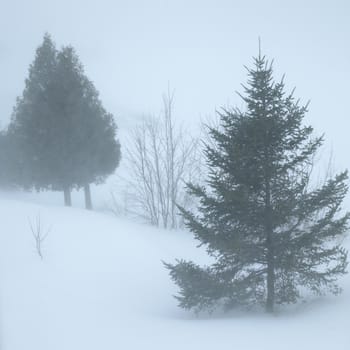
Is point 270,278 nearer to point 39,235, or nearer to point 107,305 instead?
point 107,305

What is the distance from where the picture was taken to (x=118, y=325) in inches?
276

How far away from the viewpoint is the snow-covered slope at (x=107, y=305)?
5836mm

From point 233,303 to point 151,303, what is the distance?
2.36 meters

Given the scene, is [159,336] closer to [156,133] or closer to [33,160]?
[33,160]

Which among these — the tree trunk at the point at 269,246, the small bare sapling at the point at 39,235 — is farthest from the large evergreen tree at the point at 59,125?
the tree trunk at the point at 269,246

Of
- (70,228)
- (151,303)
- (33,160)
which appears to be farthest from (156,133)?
(151,303)

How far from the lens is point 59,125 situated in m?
15.9

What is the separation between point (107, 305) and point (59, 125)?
10.1m

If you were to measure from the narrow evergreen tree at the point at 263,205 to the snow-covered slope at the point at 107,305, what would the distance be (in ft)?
2.57

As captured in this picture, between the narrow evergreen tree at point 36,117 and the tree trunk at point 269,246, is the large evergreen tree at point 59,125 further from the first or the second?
the tree trunk at point 269,246

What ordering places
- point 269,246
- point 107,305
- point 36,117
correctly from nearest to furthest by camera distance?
point 269,246, point 107,305, point 36,117

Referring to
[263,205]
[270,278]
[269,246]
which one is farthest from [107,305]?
[263,205]

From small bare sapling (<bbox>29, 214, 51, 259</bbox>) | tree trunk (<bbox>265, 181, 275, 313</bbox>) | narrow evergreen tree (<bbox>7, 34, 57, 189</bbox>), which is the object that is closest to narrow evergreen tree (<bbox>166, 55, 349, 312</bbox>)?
tree trunk (<bbox>265, 181, 275, 313</bbox>)

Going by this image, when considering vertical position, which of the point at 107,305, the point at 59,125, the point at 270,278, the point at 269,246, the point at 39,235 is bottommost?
the point at 107,305
